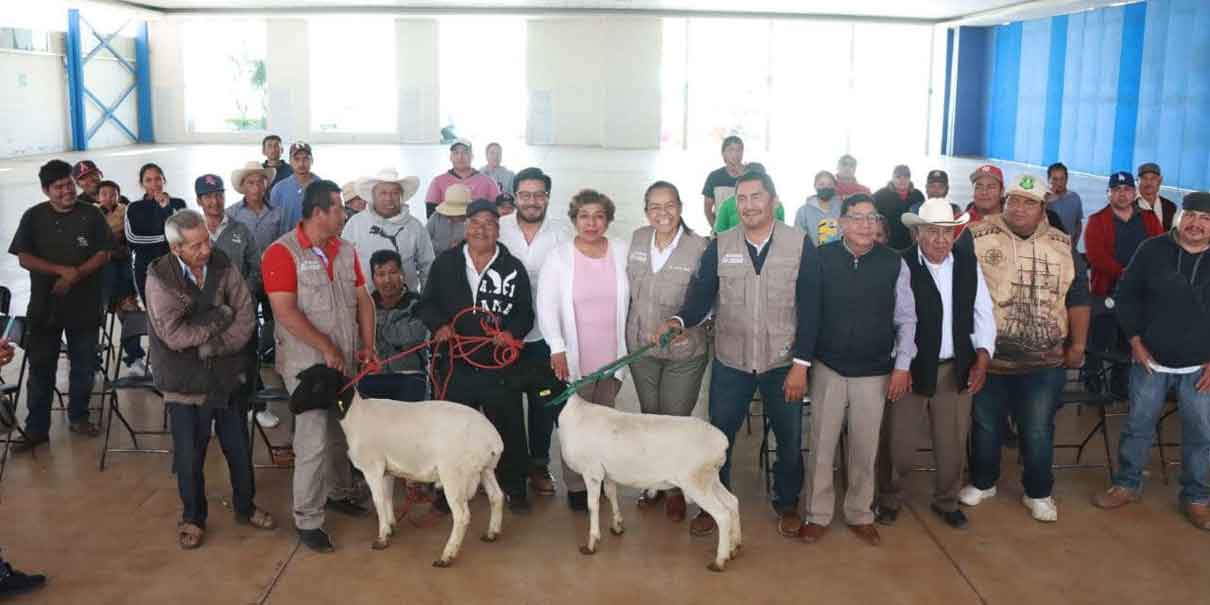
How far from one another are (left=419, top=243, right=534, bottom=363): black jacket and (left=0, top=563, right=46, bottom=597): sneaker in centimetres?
204

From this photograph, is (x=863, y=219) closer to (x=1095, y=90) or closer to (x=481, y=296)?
(x=481, y=296)

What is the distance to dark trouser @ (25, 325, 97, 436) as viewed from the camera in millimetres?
6199

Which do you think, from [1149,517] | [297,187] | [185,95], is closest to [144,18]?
[185,95]

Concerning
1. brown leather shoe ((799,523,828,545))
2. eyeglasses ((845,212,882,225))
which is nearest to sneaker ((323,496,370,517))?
brown leather shoe ((799,523,828,545))

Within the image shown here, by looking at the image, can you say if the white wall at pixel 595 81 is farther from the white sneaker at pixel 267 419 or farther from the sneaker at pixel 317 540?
the sneaker at pixel 317 540

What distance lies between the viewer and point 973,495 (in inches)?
212

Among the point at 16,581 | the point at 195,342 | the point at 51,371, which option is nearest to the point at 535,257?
the point at 195,342

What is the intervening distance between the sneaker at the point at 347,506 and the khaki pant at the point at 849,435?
2.24 metres

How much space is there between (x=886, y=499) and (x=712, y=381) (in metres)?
1.10

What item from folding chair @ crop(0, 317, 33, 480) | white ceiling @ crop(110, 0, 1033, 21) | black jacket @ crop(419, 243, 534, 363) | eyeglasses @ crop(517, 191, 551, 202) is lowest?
folding chair @ crop(0, 317, 33, 480)

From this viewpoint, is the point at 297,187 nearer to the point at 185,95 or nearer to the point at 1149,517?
the point at 1149,517

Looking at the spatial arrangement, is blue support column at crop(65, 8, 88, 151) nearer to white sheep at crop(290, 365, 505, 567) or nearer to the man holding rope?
the man holding rope

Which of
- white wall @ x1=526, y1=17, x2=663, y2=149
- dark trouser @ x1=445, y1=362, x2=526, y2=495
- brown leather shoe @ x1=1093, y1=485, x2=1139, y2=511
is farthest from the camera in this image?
white wall @ x1=526, y1=17, x2=663, y2=149

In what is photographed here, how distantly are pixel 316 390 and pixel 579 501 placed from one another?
59.7 inches
